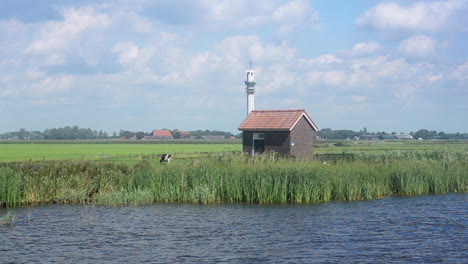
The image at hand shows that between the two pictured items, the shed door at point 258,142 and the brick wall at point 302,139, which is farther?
the shed door at point 258,142

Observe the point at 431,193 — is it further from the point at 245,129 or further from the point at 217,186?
the point at 245,129

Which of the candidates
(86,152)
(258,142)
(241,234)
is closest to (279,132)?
(258,142)

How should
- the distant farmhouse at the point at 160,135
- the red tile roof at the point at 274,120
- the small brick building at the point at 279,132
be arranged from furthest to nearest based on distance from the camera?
the distant farmhouse at the point at 160,135 → the red tile roof at the point at 274,120 → the small brick building at the point at 279,132

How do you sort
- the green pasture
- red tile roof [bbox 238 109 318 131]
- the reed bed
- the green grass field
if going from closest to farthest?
the reed bed, red tile roof [bbox 238 109 318 131], the green pasture, the green grass field

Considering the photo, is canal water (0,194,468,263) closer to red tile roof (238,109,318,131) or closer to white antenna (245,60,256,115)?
red tile roof (238,109,318,131)

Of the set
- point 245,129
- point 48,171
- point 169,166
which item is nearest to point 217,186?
point 169,166

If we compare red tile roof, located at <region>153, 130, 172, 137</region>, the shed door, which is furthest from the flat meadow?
red tile roof, located at <region>153, 130, 172, 137</region>

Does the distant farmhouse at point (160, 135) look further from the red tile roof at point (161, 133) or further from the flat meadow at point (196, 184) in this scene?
the flat meadow at point (196, 184)

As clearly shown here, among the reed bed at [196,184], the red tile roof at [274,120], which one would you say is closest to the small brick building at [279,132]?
the red tile roof at [274,120]

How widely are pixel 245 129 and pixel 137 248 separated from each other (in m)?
26.7

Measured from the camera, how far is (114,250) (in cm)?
1578

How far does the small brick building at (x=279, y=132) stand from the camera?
134 feet

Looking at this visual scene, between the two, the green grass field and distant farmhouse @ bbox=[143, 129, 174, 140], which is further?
distant farmhouse @ bbox=[143, 129, 174, 140]

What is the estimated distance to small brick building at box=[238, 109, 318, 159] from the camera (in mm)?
40844
